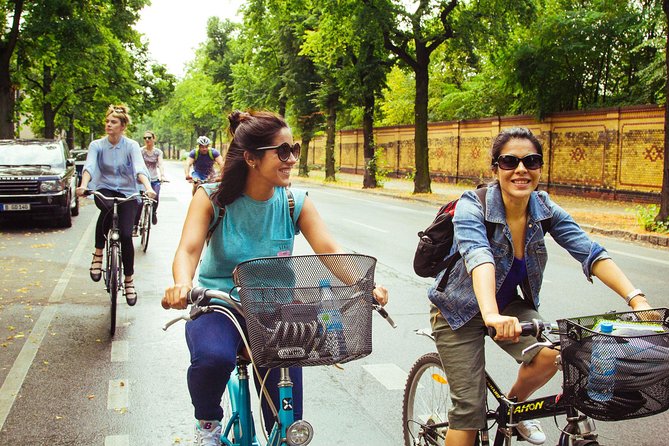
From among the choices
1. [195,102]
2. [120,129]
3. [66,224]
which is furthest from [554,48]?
[195,102]

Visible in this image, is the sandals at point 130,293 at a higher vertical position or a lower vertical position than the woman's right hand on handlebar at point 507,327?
lower

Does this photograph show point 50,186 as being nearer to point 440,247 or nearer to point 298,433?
point 440,247

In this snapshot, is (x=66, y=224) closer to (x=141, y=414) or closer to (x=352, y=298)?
(x=141, y=414)

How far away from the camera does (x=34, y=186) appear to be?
15984mm

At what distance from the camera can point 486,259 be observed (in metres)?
2.99

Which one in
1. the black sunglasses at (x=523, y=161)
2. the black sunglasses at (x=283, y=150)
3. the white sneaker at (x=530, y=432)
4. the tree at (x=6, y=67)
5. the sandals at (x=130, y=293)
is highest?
the tree at (x=6, y=67)

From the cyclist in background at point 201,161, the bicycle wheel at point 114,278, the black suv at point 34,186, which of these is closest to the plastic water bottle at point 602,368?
the bicycle wheel at point 114,278

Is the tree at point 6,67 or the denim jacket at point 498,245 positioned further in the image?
the tree at point 6,67

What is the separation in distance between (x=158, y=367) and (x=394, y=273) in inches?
194

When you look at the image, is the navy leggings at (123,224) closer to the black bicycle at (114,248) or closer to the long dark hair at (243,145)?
the black bicycle at (114,248)

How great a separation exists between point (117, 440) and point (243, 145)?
2200 mm

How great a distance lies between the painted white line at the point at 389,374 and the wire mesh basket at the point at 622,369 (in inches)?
119

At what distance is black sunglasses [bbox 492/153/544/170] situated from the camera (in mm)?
3180

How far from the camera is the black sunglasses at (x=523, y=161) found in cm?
318
